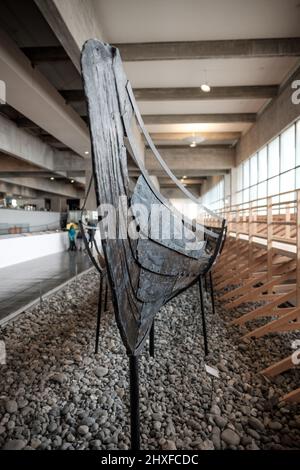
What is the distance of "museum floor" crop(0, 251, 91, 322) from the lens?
3.72 metres

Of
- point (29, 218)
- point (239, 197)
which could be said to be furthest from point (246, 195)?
point (29, 218)

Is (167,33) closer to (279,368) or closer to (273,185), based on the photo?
(273,185)

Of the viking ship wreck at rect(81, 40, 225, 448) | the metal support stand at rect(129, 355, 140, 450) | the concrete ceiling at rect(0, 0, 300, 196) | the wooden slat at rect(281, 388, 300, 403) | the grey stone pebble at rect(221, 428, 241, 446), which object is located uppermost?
the concrete ceiling at rect(0, 0, 300, 196)

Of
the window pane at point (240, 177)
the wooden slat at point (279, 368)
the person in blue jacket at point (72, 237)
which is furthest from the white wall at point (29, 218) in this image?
the wooden slat at point (279, 368)

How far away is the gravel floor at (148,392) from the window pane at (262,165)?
7115mm

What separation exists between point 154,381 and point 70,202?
27149 mm

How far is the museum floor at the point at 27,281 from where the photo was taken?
3.72 metres

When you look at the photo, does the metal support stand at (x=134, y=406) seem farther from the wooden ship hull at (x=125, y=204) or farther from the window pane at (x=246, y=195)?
the window pane at (x=246, y=195)

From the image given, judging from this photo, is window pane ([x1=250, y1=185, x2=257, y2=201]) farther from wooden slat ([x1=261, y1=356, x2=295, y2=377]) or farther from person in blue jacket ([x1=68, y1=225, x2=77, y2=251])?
wooden slat ([x1=261, y1=356, x2=295, y2=377])

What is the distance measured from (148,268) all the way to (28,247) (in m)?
7.31

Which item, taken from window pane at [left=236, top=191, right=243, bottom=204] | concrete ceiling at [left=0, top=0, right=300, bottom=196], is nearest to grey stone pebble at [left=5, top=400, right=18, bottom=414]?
concrete ceiling at [left=0, top=0, right=300, bottom=196]

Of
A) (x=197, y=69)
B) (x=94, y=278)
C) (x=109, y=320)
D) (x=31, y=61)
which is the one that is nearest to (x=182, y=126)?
(x=197, y=69)

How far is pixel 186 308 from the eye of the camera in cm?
380

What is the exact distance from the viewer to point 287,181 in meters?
7.21
